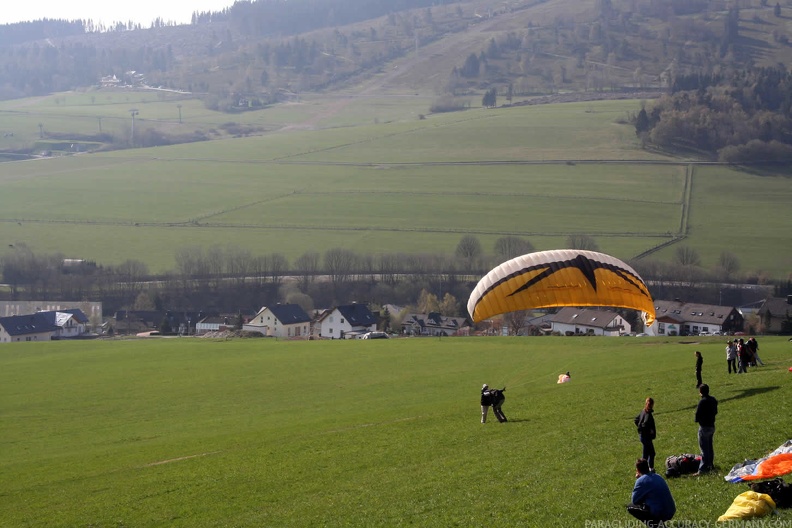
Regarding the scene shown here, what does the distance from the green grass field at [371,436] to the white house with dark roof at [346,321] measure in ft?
90.7

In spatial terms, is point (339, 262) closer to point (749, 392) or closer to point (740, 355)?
point (740, 355)

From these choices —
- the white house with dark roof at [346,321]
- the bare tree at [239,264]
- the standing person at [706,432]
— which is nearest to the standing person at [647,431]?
the standing person at [706,432]

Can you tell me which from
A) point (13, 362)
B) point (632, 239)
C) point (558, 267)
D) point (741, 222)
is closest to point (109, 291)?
point (13, 362)

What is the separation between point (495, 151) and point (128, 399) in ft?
341

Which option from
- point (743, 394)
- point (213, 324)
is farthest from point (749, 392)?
point (213, 324)

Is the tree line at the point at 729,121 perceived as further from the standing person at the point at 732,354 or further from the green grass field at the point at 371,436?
the standing person at the point at 732,354

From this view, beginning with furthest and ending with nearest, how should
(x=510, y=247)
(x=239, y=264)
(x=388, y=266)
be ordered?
1. (x=239, y=264)
2. (x=510, y=247)
3. (x=388, y=266)

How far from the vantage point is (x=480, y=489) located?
16344 millimetres

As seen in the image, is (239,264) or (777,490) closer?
(777,490)

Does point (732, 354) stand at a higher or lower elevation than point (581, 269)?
lower

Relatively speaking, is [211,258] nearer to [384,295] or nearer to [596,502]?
[384,295]

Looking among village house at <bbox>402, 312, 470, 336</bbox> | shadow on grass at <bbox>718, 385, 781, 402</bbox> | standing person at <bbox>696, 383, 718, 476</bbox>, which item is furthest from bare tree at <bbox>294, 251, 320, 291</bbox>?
standing person at <bbox>696, 383, 718, 476</bbox>

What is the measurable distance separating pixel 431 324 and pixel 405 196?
40.4 m

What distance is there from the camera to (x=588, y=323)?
2788 inches
